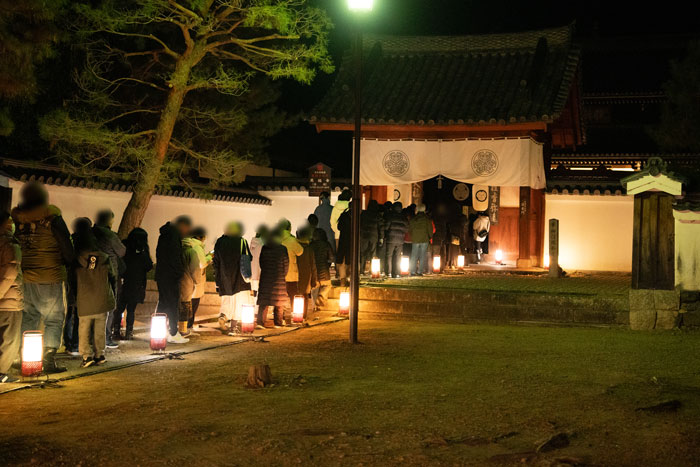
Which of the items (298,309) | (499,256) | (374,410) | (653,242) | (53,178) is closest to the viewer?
(374,410)

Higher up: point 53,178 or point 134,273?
point 53,178

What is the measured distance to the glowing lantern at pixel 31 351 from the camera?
7.84 m

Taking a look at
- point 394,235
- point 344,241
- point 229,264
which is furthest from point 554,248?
point 229,264

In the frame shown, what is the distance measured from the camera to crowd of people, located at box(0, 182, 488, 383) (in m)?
8.23

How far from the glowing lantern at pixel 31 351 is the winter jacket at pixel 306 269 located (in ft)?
18.8

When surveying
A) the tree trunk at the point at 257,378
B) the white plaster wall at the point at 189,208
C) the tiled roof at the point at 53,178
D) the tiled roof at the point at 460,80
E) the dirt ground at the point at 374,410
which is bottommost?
the dirt ground at the point at 374,410

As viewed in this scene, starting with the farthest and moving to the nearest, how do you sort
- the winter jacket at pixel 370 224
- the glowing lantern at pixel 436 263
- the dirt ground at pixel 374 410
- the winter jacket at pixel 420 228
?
1. the glowing lantern at pixel 436 263
2. the winter jacket at pixel 420 228
3. the winter jacket at pixel 370 224
4. the dirt ground at pixel 374 410

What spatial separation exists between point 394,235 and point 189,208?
8.04 m

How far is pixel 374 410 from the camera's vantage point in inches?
270

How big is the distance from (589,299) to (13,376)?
920 cm

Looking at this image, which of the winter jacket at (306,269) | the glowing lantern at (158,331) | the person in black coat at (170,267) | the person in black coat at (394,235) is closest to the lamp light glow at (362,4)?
the person in black coat at (170,267)

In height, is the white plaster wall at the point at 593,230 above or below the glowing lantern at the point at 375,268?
above

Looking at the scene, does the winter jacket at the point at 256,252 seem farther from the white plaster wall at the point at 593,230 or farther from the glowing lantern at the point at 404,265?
the white plaster wall at the point at 593,230

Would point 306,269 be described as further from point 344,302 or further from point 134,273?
point 134,273
